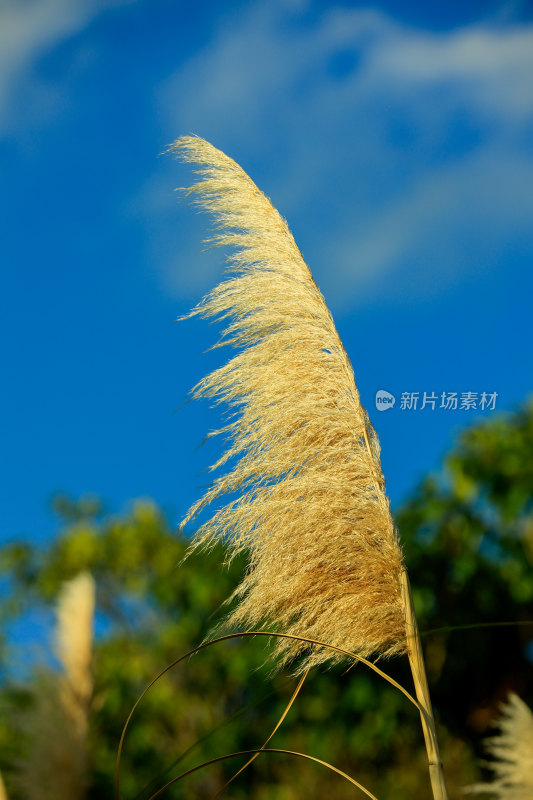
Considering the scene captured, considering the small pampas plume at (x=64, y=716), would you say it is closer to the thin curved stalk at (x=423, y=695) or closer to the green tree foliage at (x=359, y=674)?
the thin curved stalk at (x=423, y=695)

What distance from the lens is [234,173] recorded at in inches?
102

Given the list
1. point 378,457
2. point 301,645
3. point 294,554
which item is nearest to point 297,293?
point 378,457

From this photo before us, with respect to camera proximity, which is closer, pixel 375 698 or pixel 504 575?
pixel 375 698

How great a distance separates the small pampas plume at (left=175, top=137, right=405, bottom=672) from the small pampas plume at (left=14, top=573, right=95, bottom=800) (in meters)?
1.20

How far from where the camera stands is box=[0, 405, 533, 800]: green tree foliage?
7.22m

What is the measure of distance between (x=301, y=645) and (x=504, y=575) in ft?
21.8

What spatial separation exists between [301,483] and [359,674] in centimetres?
591

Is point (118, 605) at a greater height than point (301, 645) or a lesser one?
greater

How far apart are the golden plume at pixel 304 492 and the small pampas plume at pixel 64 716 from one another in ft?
4.01

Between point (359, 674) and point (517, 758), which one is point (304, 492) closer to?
point (517, 758)

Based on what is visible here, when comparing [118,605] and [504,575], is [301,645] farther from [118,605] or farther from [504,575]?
[504,575]

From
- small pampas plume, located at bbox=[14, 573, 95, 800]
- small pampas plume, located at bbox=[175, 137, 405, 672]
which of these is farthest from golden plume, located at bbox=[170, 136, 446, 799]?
small pampas plume, located at bbox=[14, 573, 95, 800]

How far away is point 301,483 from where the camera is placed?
81.7 inches

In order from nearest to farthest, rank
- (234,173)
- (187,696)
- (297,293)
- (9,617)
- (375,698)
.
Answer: (297,293) → (234,173) → (375,698) → (187,696) → (9,617)
